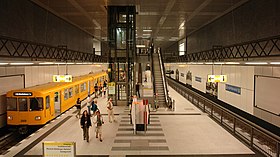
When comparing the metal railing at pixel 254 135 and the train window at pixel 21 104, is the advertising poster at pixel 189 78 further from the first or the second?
the train window at pixel 21 104

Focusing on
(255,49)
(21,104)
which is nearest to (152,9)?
(255,49)

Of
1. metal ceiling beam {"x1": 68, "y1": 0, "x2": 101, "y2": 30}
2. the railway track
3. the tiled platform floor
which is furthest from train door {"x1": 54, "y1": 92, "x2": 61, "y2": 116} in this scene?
metal ceiling beam {"x1": 68, "y1": 0, "x2": 101, "y2": 30}

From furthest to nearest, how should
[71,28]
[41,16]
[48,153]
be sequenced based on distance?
[71,28], [41,16], [48,153]

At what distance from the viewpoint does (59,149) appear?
22.9ft

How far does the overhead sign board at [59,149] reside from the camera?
6.89 metres

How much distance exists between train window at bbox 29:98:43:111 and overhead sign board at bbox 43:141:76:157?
306 inches

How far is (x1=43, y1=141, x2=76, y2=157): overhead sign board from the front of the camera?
6895 mm

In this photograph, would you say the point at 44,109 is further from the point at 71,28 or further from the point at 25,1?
the point at 71,28

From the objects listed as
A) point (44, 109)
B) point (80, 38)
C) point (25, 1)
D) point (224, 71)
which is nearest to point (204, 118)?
point (224, 71)

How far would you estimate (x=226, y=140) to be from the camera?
11.4m

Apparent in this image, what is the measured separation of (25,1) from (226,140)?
13358 mm

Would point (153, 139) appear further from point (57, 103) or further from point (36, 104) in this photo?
point (57, 103)

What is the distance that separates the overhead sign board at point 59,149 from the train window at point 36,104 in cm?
776

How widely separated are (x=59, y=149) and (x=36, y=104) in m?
8.02
